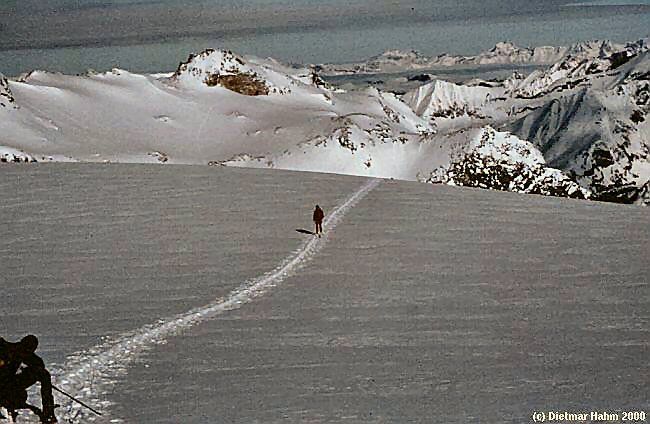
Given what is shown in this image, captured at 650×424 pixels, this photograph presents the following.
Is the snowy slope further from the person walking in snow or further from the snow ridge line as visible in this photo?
the person walking in snow

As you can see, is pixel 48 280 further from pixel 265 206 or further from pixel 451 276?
pixel 265 206

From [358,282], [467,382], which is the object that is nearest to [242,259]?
[358,282]

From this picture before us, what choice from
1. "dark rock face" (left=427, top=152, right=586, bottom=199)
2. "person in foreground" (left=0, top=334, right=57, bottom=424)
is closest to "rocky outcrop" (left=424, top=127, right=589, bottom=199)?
"dark rock face" (left=427, top=152, right=586, bottom=199)

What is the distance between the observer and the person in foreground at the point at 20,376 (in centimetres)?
1149

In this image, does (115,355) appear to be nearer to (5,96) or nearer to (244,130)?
(5,96)

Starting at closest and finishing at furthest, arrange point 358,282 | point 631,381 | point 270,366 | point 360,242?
point 631,381 < point 270,366 < point 358,282 < point 360,242

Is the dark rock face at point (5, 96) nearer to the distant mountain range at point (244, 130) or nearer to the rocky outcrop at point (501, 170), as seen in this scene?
the distant mountain range at point (244, 130)

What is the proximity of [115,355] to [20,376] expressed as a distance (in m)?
3.82

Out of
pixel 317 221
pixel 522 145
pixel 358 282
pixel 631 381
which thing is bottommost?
pixel 631 381

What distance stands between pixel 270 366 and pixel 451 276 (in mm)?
9099

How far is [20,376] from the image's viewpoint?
38.2 ft

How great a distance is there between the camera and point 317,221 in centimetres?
2844

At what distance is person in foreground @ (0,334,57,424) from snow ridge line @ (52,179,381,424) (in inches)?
23.8

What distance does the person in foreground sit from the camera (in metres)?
11.5
